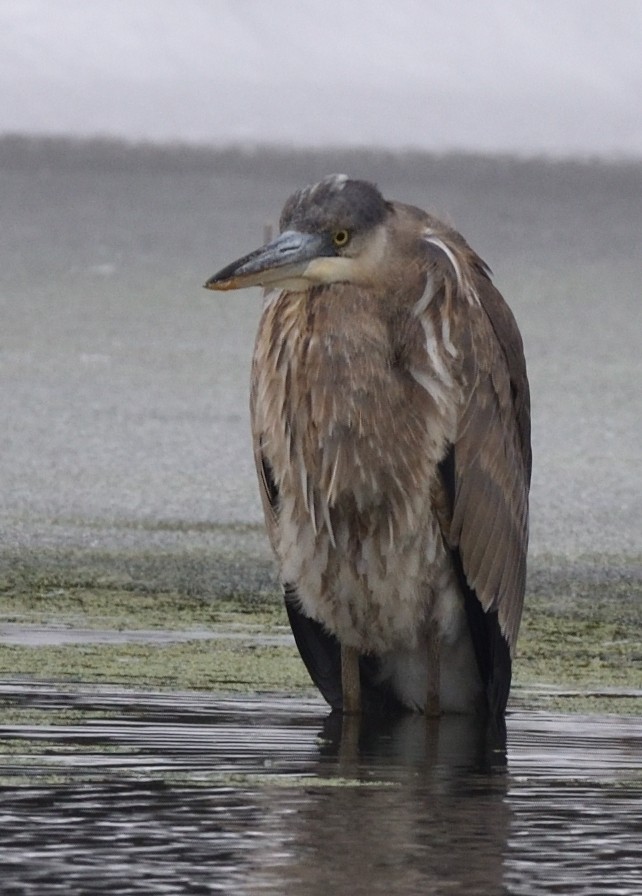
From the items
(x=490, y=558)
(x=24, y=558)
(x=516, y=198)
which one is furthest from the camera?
(x=516, y=198)

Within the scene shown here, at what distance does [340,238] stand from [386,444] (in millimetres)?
486

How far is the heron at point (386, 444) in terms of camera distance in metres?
4.80

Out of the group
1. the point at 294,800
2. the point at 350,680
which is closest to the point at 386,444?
the point at 350,680

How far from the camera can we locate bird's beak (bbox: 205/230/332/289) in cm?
469

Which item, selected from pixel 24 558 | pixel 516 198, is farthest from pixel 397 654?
pixel 516 198

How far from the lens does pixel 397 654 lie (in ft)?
17.2

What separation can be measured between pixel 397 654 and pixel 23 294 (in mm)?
5601

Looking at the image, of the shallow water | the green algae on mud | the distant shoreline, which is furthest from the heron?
the distant shoreline

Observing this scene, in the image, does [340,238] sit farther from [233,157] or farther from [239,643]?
[233,157]

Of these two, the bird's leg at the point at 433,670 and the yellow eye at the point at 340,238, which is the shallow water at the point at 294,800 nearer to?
the bird's leg at the point at 433,670

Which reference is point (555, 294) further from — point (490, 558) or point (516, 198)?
point (490, 558)

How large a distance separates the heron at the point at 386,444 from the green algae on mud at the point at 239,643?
18 centimetres

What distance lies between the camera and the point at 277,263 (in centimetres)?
473

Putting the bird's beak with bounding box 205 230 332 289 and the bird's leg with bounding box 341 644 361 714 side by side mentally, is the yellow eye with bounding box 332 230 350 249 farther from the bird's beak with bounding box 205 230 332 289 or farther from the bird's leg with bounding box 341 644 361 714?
the bird's leg with bounding box 341 644 361 714
